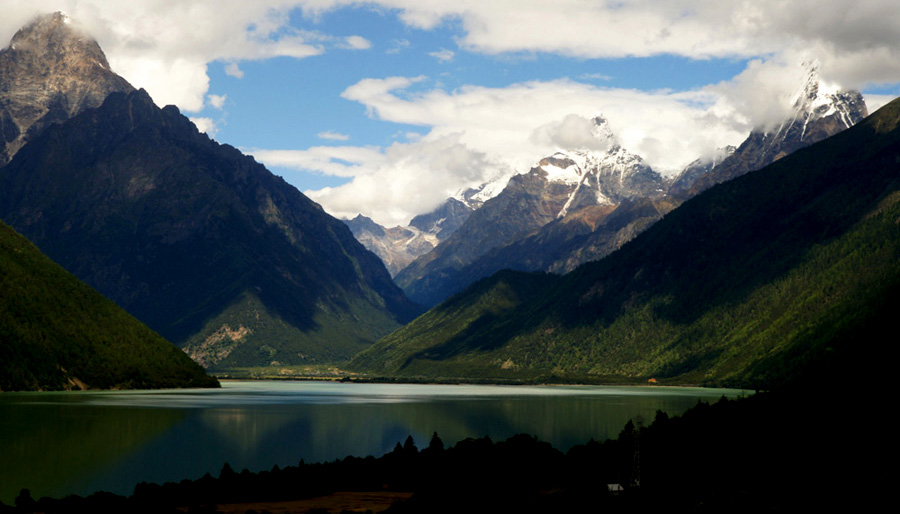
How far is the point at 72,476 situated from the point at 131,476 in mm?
7113

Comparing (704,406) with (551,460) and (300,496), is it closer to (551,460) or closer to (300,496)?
(551,460)

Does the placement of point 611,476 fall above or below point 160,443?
below

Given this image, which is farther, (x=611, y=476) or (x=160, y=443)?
(x=160, y=443)

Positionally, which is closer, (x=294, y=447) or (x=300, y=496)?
(x=300, y=496)

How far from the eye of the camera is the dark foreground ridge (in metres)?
78.4

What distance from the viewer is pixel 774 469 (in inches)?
3730

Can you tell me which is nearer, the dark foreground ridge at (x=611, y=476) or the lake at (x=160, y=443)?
the dark foreground ridge at (x=611, y=476)

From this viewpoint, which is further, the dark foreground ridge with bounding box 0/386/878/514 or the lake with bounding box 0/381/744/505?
the lake with bounding box 0/381/744/505

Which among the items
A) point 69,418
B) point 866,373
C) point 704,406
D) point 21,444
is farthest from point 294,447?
point 866,373

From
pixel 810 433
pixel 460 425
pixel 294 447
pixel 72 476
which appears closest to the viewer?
pixel 810 433

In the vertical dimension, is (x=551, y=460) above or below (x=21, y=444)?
below

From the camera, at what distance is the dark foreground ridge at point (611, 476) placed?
257ft

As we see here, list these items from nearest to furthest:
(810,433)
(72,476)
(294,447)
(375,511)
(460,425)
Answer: (375,511) → (810,433) → (72,476) → (294,447) → (460,425)

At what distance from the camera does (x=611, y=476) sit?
4077 inches
